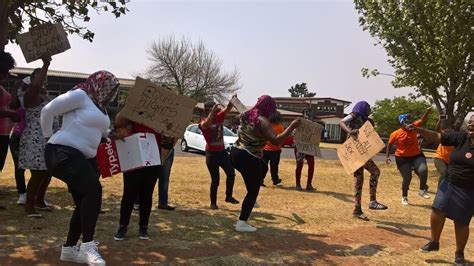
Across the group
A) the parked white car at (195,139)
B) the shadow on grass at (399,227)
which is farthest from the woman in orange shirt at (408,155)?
the parked white car at (195,139)

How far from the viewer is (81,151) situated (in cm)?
393

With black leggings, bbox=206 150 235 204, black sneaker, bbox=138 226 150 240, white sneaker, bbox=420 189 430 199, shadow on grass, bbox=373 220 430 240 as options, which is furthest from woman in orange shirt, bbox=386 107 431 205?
black sneaker, bbox=138 226 150 240

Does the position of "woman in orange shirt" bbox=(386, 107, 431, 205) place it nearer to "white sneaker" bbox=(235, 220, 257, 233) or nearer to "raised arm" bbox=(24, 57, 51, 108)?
"white sneaker" bbox=(235, 220, 257, 233)

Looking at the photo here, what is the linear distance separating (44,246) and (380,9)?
14465 mm

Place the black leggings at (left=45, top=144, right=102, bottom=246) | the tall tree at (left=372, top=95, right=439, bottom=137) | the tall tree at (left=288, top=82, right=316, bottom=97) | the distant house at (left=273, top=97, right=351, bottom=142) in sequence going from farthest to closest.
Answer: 1. the tall tree at (left=288, top=82, right=316, bottom=97)
2. the distant house at (left=273, top=97, right=351, bottom=142)
3. the tall tree at (left=372, top=95, right=439, bottom=137)
4. the black leggings at (left=45, top=144, right=102, bottom=246)

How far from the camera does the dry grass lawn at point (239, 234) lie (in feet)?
15.0

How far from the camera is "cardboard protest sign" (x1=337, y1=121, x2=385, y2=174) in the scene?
6859 millimetres

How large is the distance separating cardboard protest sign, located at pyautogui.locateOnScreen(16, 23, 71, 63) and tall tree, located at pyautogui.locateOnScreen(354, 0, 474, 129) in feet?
40.5

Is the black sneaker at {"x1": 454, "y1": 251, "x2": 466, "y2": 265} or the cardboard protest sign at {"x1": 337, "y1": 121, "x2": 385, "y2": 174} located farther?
the cardboard protest sign at {"x1": 337, "y1": 121, "x2": 385, "y2": 174}

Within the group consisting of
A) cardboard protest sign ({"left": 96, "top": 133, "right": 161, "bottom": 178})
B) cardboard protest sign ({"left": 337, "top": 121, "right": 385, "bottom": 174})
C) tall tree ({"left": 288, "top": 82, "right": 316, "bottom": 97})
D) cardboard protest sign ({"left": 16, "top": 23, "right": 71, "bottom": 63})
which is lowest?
cardboard protest sign ({"left": 96, "top": 133, "right": 161, "bottom": 178})

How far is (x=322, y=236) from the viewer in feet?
19.4

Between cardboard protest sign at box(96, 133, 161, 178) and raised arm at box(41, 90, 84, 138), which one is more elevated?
raised arm at box(41, 90, 84, 138)

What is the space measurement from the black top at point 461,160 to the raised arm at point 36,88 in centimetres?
458

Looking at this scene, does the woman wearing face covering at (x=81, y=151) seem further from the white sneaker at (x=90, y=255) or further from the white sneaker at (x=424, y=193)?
the white sneaker at (x=424, y=193)
